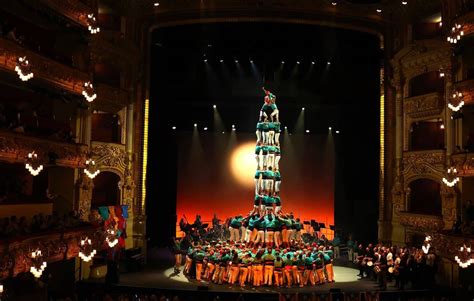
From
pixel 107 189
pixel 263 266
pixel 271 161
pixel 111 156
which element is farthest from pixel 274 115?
pixel 107 189

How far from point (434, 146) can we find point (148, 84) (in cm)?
1475

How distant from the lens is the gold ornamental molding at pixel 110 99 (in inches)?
949

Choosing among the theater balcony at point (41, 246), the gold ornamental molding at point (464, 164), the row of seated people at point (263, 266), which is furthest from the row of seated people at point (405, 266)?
the theater balcony at point (41, 246)

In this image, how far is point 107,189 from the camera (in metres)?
26.6

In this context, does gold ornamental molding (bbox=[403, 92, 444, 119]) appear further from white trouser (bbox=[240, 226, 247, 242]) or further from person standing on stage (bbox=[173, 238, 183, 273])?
person standing on stage (bbox=[173, 238, 183, 273])

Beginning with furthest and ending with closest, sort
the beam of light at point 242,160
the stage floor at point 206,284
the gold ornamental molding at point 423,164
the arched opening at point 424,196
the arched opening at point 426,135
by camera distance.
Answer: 1. the beam of light at point 242,160
2. the arched opening at point 424,196
3. the arched opening at point 426,135
4. the gold ornamental molding at point 423,164
5. the stage floor at point 206,284

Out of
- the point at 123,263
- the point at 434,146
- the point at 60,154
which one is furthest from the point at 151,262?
the point at 434,146

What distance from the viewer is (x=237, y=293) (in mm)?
18609

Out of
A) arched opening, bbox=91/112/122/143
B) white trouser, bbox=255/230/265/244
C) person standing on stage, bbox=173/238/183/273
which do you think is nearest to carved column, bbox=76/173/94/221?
person standing on stage, bbox=173/238/183/273

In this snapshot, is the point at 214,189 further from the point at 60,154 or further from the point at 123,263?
the point at 60,154

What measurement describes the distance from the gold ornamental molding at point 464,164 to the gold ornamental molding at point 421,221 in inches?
132

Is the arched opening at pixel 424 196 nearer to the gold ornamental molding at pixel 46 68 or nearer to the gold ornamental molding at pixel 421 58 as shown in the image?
the gold ornamental molding at pixel 421 58

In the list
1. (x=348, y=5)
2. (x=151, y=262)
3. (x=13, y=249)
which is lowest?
(x=151, y=262)

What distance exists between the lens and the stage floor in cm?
1958
